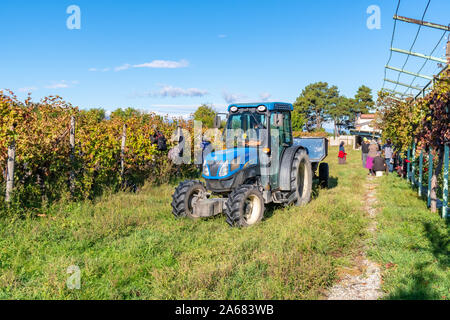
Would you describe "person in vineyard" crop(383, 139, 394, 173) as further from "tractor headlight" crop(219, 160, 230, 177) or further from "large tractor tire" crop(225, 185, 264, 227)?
"tractor headlight" crop(219, 160, 230, 177)

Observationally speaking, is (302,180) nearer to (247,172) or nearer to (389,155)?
(247,172)

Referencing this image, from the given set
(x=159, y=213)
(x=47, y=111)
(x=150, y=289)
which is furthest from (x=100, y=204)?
(x=150, y=289)

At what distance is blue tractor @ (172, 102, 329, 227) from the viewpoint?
6109mm

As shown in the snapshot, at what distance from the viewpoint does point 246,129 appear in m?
6.85

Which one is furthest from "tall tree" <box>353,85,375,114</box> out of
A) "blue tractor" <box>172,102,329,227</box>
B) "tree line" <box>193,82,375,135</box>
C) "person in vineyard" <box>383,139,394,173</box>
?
"blue tractor" <box>172,102,329,227</box>

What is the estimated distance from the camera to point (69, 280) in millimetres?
3814

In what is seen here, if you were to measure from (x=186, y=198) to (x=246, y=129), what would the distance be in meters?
1.80

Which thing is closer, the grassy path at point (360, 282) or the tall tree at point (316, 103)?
the grassy path at point (360, 282)

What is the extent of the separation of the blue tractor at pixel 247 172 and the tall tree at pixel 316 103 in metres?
71.6

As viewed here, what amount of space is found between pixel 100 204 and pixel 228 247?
341cm

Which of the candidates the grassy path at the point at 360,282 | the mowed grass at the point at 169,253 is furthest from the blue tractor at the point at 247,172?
the grassy path at the point at 360,282

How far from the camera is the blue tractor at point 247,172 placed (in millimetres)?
6109

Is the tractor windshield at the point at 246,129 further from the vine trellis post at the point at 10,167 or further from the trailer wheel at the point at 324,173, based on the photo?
the trailer wheel at the point at 324,173
